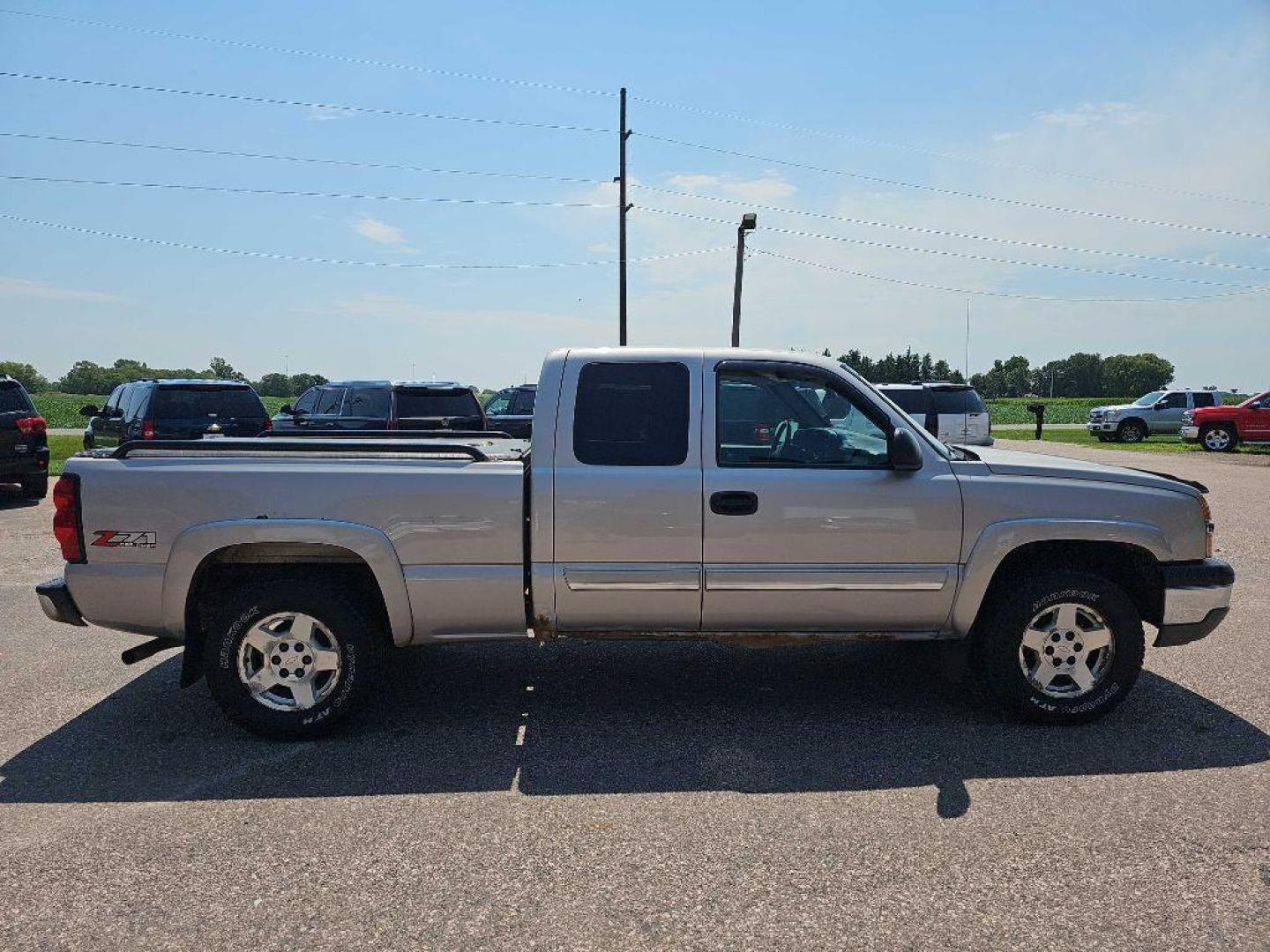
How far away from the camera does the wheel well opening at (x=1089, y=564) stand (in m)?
4.55

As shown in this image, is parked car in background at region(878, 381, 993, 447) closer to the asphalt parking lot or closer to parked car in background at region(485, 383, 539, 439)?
parked car in background at region(485, 383, 539, 439)

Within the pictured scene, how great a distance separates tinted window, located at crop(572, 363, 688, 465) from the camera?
4312 millimetres

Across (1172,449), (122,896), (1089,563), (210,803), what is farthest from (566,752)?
(1172,449)

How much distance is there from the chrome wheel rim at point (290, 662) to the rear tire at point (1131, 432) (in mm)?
31710

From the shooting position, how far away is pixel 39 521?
1095 cm

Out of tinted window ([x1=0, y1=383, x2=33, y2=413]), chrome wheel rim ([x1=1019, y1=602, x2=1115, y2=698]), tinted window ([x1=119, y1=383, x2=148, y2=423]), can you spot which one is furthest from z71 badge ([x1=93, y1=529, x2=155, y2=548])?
tinted window ([x1=0, y1=383, x2=33, y2=413])

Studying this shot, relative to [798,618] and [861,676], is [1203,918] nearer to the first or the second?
[798,618]

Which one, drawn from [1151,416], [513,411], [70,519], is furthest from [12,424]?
[1151,416]

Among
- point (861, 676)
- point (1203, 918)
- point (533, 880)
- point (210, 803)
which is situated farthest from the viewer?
point (861, 676)

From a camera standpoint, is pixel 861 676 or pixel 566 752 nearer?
pixel 566 752

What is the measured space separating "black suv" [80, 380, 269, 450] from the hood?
10134mm

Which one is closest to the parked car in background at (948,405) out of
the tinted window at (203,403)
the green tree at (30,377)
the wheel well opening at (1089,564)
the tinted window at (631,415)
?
the tinted window at (203,403)

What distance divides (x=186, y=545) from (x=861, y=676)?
152 inches

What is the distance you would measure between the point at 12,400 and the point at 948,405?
1466 centimetres
